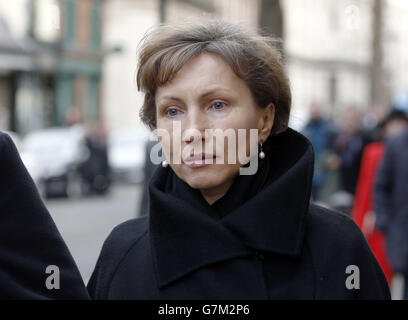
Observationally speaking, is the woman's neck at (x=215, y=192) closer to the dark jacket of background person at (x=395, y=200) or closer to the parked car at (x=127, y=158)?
the dark jacket of background person at (x=395, y=200)

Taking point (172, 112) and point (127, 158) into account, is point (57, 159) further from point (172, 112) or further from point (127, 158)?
point (172, 112)

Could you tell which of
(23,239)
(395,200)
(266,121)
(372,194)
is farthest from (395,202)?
(23,239)

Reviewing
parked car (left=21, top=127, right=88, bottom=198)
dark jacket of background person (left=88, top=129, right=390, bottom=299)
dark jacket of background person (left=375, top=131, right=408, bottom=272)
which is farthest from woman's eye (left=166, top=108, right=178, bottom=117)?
parked car (left=21, top=127, right=88, bottom=198)

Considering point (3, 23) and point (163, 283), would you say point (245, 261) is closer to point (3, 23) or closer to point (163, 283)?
point (163, 283)

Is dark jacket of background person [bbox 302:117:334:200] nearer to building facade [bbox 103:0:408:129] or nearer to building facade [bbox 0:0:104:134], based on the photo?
building facade [bbox 103:0:408:129]

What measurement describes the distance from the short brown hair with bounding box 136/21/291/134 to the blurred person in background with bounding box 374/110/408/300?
12.5 feet

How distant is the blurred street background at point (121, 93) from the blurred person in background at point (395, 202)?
62 cm

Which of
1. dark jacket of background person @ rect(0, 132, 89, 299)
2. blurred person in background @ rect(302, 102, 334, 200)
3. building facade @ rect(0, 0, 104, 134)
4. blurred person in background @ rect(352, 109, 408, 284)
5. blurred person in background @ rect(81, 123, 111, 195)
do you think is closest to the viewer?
dark jacket of background person @ rect(0, 132, 89, 299)

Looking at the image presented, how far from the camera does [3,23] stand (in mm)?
34594

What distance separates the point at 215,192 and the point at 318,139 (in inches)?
403

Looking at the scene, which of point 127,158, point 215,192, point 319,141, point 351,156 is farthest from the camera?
point 127,158

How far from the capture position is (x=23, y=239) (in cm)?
272

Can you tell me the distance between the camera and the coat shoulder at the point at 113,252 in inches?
120

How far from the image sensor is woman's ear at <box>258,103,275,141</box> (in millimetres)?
3076
